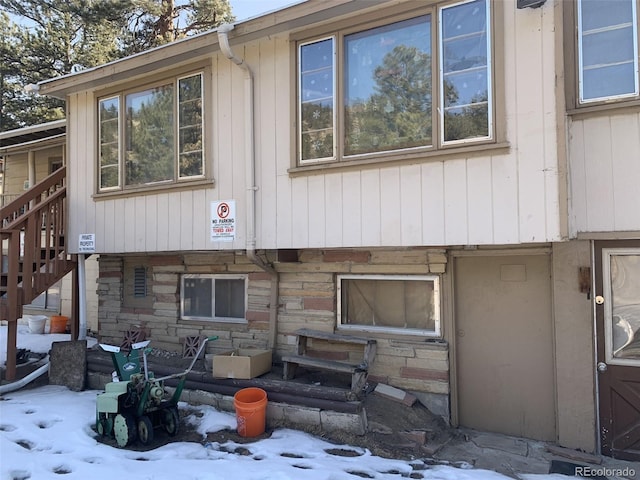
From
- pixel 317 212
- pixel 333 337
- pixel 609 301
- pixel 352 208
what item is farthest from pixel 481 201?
pixel 333 337

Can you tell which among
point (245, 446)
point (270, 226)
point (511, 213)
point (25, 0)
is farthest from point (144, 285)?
point (25, 0)

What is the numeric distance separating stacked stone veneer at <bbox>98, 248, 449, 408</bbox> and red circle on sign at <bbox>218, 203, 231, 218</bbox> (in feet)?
2.57

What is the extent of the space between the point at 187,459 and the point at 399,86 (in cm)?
411

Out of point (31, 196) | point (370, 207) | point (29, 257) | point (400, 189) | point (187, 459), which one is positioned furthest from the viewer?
point (31, 196)

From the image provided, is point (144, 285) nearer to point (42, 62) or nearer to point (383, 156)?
point (383, 156)

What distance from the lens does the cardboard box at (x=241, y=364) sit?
5.28 meters

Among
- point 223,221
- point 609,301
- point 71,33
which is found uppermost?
point 71,33

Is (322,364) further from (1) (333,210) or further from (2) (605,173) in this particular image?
(2) (605,173)

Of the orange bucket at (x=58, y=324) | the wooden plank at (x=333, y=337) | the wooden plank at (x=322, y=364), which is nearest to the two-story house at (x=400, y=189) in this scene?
the wooden plank at (x=333, y=337)

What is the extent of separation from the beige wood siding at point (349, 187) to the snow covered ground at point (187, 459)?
201 centimetres

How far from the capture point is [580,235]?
14.5 ft

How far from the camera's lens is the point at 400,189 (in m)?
4.65

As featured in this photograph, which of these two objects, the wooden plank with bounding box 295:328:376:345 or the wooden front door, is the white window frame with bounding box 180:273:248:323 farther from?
the wooden front door

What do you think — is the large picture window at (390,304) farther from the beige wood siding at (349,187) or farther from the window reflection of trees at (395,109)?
the window reflection of trees at (395,109)
